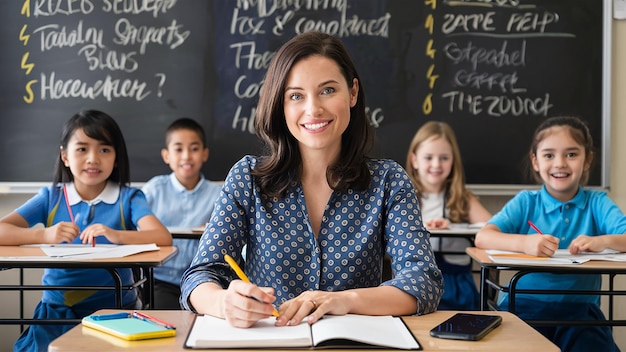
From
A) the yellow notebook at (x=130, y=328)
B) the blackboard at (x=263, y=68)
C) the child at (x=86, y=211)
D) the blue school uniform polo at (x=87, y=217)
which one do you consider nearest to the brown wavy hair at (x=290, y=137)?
the yellow notebook at (x=130, y=328)

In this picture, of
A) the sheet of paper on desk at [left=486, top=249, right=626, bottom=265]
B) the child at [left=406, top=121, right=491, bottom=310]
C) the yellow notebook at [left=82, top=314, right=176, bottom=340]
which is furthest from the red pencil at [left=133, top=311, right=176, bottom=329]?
the child at [left=406, top=121, right=491, bottom=310]

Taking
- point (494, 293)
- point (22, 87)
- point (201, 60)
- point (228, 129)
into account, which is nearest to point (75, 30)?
point (22, 87)

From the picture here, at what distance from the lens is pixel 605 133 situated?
383cm

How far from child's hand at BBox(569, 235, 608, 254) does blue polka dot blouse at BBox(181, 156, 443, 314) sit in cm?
105

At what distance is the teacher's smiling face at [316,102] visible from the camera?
1628 mm

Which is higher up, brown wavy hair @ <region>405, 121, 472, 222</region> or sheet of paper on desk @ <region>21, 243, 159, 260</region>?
brown wavy hair @ <region>405, 121, 472, 222</region>

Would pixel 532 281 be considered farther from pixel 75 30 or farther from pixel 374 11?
pixel 75 30

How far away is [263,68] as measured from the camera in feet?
13.0

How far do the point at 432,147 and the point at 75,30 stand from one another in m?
2.07

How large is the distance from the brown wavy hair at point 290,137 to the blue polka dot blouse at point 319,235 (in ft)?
0.09

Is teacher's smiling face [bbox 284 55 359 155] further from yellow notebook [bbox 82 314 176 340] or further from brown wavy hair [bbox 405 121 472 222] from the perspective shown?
brown wavy hair [bbox 405 121 472 222]

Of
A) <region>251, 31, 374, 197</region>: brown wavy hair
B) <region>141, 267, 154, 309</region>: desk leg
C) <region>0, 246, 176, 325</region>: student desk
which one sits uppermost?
<region>251, 31, 374, 197</region>: brown wavy hair

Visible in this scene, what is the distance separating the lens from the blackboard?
3902 millimetres

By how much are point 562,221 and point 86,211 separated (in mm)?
1892
